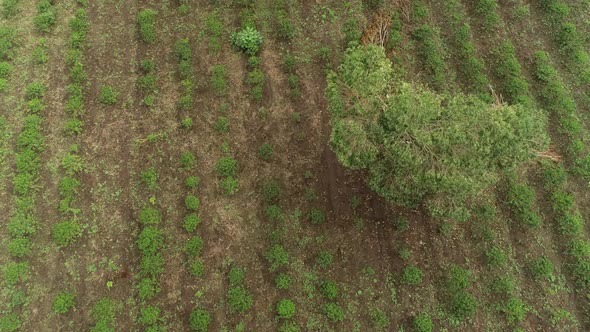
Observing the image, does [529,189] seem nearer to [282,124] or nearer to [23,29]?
[282,124]

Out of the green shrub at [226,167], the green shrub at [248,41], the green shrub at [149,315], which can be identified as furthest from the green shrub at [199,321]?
the green shrub at [248,41]

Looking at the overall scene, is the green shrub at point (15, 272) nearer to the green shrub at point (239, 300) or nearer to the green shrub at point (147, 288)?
the green shrub at point (147, 288)

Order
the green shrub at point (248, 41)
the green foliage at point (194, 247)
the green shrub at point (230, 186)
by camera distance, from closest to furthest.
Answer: the green foliage at point (194, 247)
the green shrub at point (230, 186)
the green shrub at point (248, 41)

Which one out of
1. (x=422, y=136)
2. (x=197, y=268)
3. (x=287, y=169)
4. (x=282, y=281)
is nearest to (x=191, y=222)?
(x=197, y=268)

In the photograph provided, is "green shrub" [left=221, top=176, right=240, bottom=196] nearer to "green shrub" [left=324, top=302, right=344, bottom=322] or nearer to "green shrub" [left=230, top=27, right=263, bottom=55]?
"green shrub" [left=324, top=302, right=344, bottom=322]

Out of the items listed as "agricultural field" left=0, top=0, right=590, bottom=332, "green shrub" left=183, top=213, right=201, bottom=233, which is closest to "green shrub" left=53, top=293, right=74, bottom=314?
"agricultural field" left=0, top=0, right=590, bottom=332

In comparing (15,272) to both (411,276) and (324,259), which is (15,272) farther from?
(411,276)
